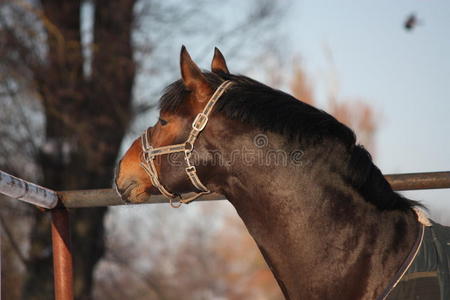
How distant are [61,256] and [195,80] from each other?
133 centimetres

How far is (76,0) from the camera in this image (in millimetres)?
10578

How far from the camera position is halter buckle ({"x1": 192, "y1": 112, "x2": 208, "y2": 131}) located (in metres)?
3.19

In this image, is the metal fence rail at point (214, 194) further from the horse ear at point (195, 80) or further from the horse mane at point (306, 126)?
the horse ear at point (195, 80)

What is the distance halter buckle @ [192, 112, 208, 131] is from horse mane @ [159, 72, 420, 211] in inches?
3.1

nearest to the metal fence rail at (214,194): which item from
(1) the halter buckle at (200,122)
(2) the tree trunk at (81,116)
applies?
(1) the halter buckle at (200,122)

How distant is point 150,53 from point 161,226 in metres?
4.40

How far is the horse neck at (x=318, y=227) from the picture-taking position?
2.90 meters

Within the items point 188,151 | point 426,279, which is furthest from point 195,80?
point 426,279

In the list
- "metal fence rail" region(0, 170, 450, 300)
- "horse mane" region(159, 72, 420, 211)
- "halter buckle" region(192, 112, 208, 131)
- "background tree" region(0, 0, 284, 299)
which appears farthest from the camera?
"background tree" region(0, 0, 284, 299)

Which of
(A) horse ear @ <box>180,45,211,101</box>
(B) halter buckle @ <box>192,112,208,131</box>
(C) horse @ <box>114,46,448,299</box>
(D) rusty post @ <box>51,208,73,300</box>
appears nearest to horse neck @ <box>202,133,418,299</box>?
(C) horse @ <box>114,46,448,299</box>

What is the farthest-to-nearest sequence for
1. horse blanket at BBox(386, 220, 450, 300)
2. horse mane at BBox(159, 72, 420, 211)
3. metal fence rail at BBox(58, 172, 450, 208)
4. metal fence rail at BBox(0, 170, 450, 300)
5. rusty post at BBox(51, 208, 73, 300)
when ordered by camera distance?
rusty post at BBox(51, 208, 73, 300)
metal fence rail at BBox(0, 170, 450, 300)
metal fence rail at BBox(58, 172, 450, 208)
horse mane at BBox(159, 72, 420, 211)
horse blanket at BBox(386, 220, 450, 300)

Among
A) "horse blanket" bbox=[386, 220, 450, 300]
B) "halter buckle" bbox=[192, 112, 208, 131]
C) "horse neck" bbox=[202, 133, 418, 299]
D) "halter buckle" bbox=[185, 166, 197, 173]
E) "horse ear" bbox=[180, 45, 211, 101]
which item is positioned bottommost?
"horse blanket" bbox=[386, 220, 450, 300]

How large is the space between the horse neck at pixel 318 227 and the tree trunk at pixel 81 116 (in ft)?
23.5

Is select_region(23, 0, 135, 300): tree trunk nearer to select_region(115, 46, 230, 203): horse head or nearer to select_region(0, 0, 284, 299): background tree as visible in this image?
select_region(0, 0, 284, 299): background tree
